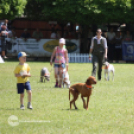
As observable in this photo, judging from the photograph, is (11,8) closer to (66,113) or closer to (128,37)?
(128,37)

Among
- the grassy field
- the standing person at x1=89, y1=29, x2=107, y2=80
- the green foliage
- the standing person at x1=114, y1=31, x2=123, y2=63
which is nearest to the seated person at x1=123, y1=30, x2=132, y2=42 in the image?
the standing person at x1=114, y1=31, x2=123, y2=63

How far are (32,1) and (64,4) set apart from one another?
329cm

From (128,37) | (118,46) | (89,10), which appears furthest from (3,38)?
(128,37)

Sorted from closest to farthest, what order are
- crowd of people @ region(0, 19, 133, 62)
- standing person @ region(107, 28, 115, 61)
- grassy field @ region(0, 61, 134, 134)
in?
grassy field @ region(0, 61, 134, 134) → crowd of people @ region(0, 19, 133, 62) → standing person @ region(107, 28, 115, 61)

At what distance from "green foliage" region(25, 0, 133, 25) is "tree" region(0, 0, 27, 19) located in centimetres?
104

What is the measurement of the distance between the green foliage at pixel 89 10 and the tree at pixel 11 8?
1036mm

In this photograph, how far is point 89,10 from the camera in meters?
25.8

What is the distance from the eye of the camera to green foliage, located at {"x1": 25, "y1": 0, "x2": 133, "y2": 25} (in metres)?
25.8

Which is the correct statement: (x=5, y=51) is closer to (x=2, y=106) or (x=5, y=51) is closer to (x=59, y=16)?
(x=59, y=16)

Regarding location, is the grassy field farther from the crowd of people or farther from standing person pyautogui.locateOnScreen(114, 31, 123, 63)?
standing person pyautogui.locateOnScreen(114, 31, 123, 63)

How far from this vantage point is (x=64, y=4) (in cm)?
2628

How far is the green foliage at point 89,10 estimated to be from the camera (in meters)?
25.8

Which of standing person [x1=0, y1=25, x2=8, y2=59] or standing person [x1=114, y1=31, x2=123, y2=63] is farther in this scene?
standing person [x1=114, y1=31, x2=123, y2=63]

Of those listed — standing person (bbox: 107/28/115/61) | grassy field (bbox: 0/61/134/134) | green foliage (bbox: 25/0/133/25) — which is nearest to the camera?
grassy field (bbox: 0/61/134/134)
